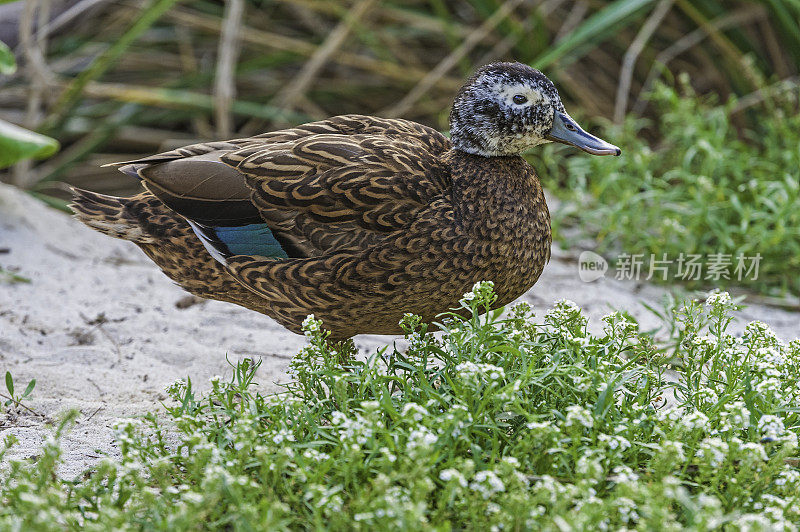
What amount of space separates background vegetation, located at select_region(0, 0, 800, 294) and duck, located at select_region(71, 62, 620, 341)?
5.52ft

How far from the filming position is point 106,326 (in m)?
3.66

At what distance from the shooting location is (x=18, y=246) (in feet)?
13.7

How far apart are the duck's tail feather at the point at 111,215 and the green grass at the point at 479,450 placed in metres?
0.69

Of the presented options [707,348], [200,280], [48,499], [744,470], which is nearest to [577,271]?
[707,348]

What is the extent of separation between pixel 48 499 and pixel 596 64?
4.89 metres

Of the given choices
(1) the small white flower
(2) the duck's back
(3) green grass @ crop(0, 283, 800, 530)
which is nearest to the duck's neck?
(2) the duck's back

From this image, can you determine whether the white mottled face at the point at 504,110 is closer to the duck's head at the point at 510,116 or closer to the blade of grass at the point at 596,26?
the duck's head at the point at 510,116

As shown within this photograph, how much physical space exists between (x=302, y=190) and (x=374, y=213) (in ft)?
0.79

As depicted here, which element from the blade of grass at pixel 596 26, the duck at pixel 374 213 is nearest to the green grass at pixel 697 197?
the blade of grass at pixel 596 26

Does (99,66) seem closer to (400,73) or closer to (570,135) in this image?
(400,73)

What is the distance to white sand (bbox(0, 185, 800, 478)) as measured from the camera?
3029 millimetres

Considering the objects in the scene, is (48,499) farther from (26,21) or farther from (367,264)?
(26,21)

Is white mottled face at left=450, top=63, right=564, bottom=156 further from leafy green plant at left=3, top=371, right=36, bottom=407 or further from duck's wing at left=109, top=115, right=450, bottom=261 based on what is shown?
leafy green plant at left=3, top=371, right=36, bottom=407

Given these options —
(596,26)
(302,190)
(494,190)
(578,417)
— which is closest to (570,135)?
(494,190)
